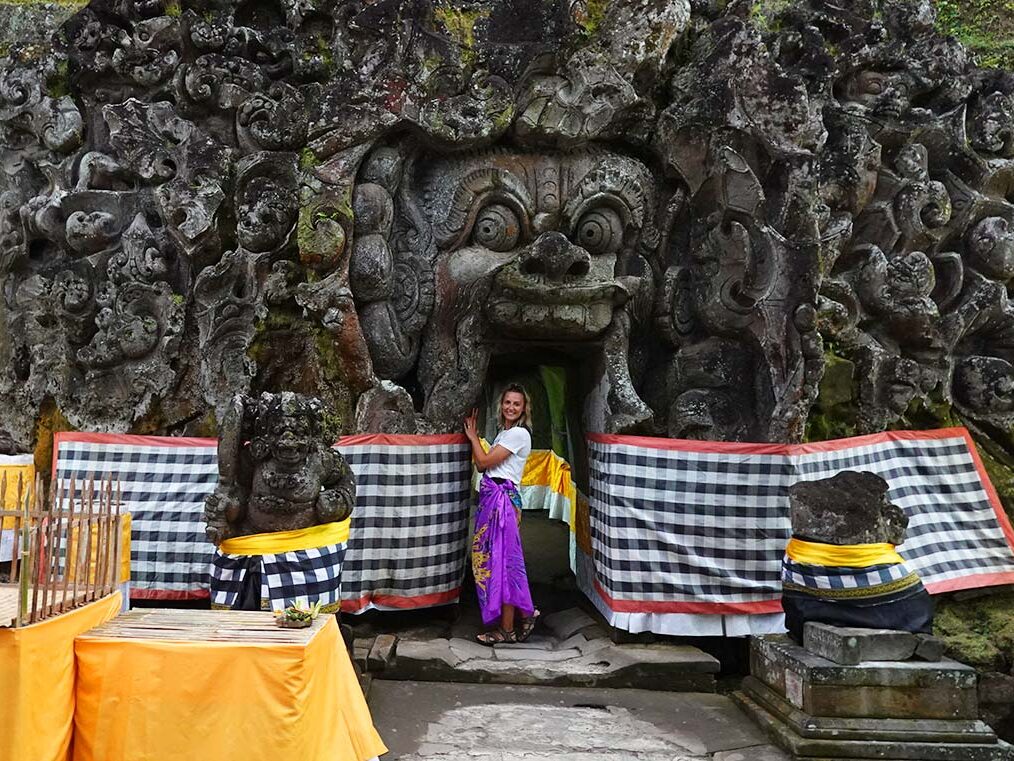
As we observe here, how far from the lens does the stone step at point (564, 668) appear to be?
562 centimetres

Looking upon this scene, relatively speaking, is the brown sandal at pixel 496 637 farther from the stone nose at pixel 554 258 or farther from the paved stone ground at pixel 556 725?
the stone nose at pixel 554 258

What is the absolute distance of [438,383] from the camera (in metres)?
6.54

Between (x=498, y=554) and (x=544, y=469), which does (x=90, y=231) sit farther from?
(x=544, y=469)

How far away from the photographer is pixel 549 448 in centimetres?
1245

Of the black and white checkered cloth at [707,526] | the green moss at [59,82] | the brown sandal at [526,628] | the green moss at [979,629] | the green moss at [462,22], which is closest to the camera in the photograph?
the green moss at [979,629]

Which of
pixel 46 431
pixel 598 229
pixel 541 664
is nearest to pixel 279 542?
pixel 541 664

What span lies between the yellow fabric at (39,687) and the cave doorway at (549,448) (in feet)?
15.0

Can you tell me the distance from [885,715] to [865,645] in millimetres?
378

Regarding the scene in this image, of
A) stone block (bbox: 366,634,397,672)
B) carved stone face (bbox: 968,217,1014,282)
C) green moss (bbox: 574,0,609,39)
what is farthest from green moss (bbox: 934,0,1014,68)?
stone block (bbox: 366,634,397,672)

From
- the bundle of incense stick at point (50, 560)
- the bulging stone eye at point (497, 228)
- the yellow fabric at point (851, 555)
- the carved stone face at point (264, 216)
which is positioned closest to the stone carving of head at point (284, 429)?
the bundle of incense stick at point (50, 560)

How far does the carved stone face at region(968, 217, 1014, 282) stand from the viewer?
7.35 metres

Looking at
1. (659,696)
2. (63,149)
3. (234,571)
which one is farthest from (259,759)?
(63,149)

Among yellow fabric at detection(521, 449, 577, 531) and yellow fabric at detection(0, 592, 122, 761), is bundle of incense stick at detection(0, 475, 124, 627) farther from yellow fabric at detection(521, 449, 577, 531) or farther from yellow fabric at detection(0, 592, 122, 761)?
yellow fabric at detection(521, 449, 577, 531)

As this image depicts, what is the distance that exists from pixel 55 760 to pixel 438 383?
4.02 m
